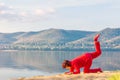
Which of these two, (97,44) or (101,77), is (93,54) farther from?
(101,77)

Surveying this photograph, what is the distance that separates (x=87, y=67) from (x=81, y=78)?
2.64 metres

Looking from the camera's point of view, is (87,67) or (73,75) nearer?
(73,75)

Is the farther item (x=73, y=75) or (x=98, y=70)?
(x=98, y=70)

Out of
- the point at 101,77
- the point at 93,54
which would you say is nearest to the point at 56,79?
the point at 101,77

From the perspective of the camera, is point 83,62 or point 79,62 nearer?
point 79,62

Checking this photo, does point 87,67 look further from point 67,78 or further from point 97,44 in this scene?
point 67,78

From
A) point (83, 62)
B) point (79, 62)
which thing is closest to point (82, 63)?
point (83, 62)

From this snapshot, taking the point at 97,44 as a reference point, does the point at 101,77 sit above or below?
below

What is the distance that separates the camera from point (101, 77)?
59.5 feet

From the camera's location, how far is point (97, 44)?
20.4 m

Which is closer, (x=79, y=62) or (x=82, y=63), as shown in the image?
(x=79, y=62)

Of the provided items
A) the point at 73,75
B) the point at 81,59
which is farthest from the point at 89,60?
the point at 73,75

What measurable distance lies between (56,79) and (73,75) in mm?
910

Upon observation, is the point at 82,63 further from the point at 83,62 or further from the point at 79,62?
the point at 79,62
